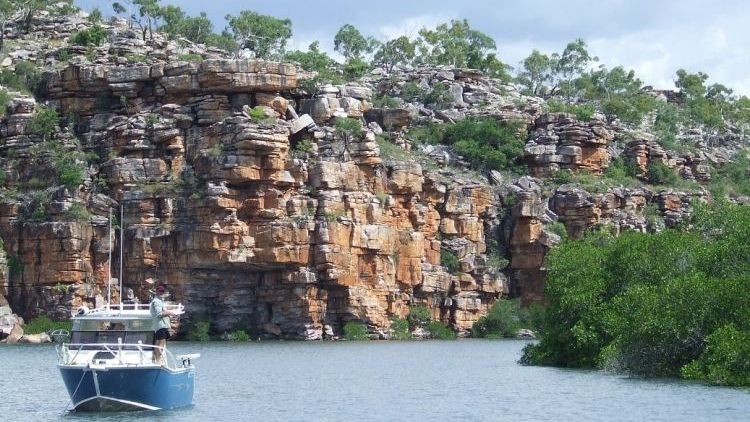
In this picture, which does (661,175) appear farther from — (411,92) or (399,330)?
(399,330)

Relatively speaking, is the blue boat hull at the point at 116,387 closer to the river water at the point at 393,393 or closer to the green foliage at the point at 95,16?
the river water at the point at 393,393

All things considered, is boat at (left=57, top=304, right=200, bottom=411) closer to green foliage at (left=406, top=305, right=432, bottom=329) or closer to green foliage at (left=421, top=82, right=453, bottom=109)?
green foliage at (left=406, top=305, right=432, bottom=329)

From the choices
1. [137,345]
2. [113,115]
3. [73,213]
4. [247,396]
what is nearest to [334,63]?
[113,115]

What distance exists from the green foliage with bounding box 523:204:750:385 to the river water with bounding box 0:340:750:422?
147 cm

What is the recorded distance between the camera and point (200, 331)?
357 ft

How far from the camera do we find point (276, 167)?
4321 inches

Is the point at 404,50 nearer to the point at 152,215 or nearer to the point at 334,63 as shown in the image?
the point at 334,63

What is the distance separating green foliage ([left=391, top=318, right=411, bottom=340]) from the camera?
114 metres

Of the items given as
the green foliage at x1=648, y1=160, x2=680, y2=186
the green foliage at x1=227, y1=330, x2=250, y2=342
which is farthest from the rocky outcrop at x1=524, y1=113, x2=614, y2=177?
the green foliage at x1=227, y1=330, x2=250, y2=342

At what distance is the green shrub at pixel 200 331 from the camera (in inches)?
4281

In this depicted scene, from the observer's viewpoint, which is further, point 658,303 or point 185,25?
point 185,25

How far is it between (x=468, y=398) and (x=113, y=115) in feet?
201

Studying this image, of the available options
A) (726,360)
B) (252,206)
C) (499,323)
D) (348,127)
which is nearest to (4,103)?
(252,206)

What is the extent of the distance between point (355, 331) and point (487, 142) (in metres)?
26.0
